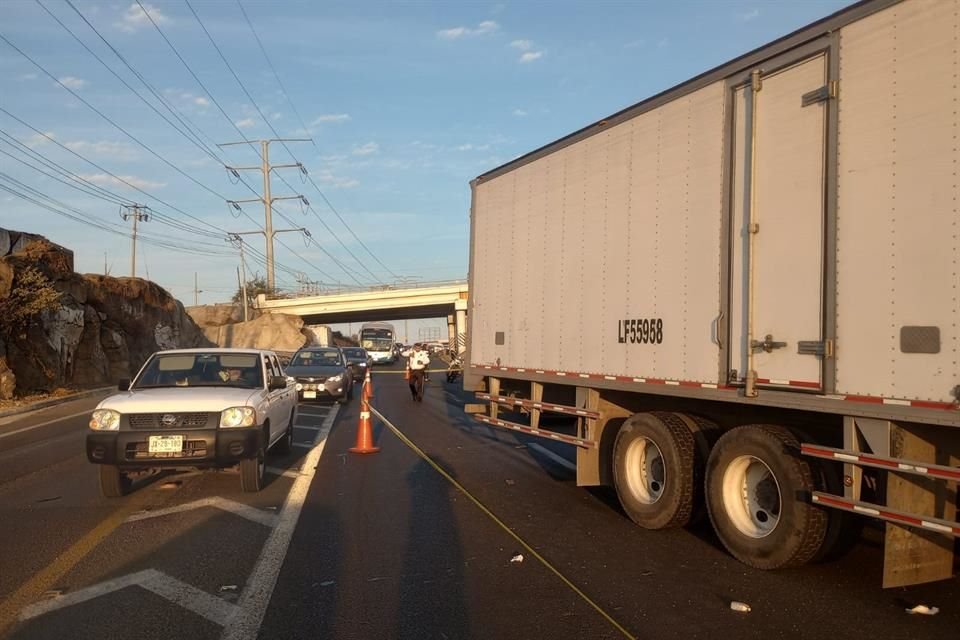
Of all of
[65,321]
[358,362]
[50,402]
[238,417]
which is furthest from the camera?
[358,362]

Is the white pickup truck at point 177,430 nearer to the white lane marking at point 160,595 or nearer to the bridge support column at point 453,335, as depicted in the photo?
the white lane marking at point 160,595

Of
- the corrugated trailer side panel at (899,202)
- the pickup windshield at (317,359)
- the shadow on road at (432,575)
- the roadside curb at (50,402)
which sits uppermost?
the corrugated trailer side panel at (899,202)

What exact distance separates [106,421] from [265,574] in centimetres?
347

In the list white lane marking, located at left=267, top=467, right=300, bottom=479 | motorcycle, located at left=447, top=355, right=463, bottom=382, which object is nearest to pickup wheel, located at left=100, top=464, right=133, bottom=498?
white lane marking, located at left=267, top=467, right=300, bottom=479

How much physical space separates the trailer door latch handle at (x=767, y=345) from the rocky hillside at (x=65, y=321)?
2292 centimetres

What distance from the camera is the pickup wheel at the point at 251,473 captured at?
29.5 ft

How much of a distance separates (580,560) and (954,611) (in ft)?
8.46

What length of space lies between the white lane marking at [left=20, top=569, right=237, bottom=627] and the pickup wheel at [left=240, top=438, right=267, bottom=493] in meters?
2.84

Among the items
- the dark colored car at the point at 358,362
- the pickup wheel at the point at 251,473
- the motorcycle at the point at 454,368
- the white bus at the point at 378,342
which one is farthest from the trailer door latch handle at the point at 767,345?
the white bus at the point at 378,342

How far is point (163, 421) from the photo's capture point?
8562 millimetres

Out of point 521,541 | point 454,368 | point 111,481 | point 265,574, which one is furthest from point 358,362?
point 265,574

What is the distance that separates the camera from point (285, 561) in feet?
21.0

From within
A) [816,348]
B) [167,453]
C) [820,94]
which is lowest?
[167,453]

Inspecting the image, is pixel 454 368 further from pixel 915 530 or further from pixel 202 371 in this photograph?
pixel 915 530
